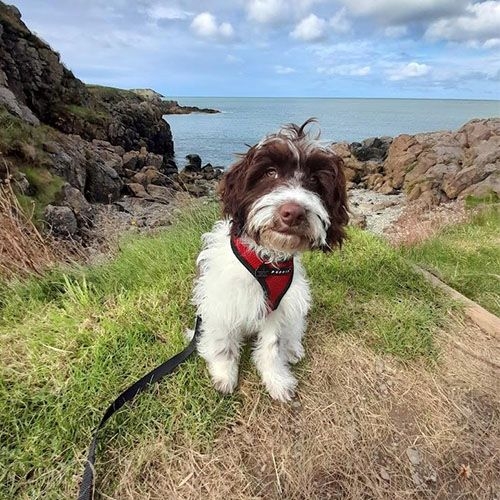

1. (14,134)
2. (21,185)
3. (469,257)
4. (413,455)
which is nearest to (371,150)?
(14,134)

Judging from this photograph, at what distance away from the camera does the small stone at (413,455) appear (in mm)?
2649

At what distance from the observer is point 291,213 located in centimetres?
226

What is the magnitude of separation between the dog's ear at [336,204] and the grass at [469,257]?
2.66 metres

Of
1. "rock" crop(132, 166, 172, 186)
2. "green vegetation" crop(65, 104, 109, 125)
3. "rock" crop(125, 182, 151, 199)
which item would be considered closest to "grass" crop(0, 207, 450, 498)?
"rock" crop(125, 182, 151, 199)

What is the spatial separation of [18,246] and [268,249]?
3118mm

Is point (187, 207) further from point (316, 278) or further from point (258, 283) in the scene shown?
point (258, 283)

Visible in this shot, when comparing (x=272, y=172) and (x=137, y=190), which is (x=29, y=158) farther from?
(x=272, y=172)

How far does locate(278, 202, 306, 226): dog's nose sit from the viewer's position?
2244mm

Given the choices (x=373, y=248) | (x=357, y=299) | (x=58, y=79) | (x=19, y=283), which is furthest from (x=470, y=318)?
(x=58, y=79)

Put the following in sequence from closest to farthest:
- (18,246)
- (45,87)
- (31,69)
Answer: (18,246)
(31,69)
(45,87)

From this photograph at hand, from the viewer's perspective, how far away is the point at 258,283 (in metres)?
2.76

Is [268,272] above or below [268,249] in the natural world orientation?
below

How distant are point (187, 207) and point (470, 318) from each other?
152 inches

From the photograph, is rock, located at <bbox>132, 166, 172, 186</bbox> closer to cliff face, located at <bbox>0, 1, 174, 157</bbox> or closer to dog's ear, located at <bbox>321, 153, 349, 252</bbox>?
cliff face, located at <bbox>0, 1, 174, 157</bbox>
